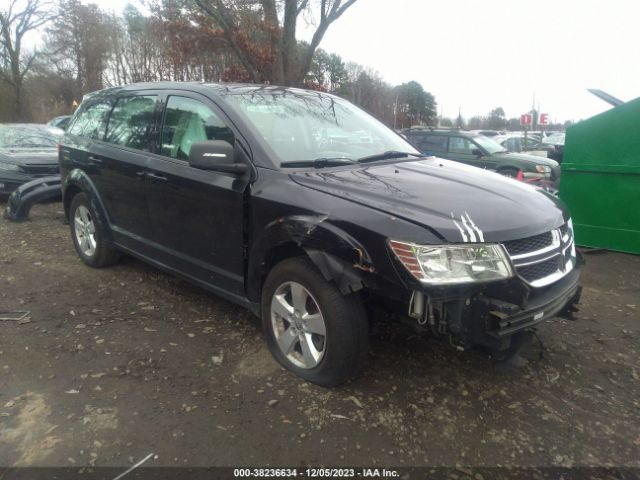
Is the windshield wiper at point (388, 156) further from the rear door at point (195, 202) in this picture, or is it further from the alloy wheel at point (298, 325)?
the alloy wheel at point (298, 325)

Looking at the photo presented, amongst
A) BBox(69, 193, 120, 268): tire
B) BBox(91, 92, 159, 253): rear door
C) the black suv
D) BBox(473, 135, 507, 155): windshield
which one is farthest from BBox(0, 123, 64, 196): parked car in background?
BBox(473, 135, 507, 155): windshield

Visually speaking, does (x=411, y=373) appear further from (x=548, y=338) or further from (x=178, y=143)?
(x=178, y=143)

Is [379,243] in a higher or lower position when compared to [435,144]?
lower

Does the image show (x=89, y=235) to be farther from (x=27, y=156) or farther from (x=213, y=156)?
(x=27, y=156)

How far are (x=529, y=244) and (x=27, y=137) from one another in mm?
10436

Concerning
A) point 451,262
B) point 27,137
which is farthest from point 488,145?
point 27,137

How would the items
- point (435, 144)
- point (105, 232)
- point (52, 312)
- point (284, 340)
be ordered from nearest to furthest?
point (284, 340) → point (52, 312) → point (105, 232) → point (435, 144)

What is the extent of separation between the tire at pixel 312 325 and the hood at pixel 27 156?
7600 millimetres

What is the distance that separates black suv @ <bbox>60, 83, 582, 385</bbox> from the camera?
2.45m

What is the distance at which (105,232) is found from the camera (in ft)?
15.3

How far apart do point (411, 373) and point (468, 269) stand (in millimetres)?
1025

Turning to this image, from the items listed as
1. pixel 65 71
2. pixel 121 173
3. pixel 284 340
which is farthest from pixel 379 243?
pixel 65 71

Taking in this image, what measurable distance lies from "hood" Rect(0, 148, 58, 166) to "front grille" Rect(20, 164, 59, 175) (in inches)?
2.5

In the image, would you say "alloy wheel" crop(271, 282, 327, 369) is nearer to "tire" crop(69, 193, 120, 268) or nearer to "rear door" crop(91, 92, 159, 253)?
"rear door" crop(91, 92, 159, 253)
